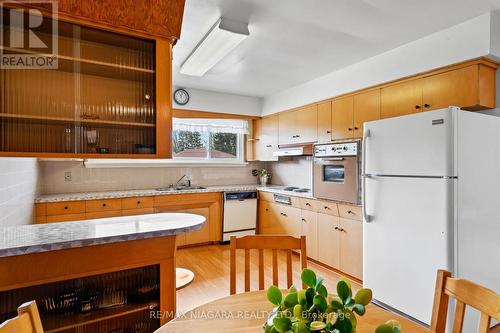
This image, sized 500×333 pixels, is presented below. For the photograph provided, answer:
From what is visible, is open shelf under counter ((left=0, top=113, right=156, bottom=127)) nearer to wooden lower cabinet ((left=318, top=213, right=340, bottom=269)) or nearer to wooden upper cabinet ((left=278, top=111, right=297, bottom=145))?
wooden lower cabinet ((left=318, top=213, right=340, bottom=269))

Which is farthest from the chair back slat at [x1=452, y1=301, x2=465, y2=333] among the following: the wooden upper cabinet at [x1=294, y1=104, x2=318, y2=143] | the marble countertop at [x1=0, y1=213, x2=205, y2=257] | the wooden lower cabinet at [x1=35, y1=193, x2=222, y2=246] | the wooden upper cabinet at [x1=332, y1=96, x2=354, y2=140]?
the wooden upper cabinet at [x1=294, y1=104, x2=318, y2=143]

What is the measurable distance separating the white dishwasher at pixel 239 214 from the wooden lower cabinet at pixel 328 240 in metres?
1.33

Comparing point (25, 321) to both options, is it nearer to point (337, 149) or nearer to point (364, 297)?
point (364, 297)

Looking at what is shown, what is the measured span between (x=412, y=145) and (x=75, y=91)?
2388 mm

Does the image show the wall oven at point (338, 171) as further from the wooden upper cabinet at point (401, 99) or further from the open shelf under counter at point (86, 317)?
the open shelf under counter at point (86, 317)

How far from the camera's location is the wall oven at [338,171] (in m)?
2.90

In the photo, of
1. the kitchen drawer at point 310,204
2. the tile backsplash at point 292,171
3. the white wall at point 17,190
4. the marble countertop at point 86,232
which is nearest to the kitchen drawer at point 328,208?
the kitchen drawer at point 310,204

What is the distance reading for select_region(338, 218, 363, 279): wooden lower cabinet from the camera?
111 inches

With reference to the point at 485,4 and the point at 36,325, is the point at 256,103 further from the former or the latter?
the point at 36,325

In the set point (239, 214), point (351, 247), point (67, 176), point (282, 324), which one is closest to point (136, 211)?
point (67, 176)

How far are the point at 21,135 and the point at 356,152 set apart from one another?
111 inches

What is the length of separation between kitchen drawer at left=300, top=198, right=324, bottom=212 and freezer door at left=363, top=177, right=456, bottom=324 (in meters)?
0.91

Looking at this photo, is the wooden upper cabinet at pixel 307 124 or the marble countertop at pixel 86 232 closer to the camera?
the marble countertop at pixel 86 232

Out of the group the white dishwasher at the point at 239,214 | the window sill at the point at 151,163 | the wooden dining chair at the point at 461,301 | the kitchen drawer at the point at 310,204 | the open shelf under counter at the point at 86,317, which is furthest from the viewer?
the white dishwasher at the point at 239,214
